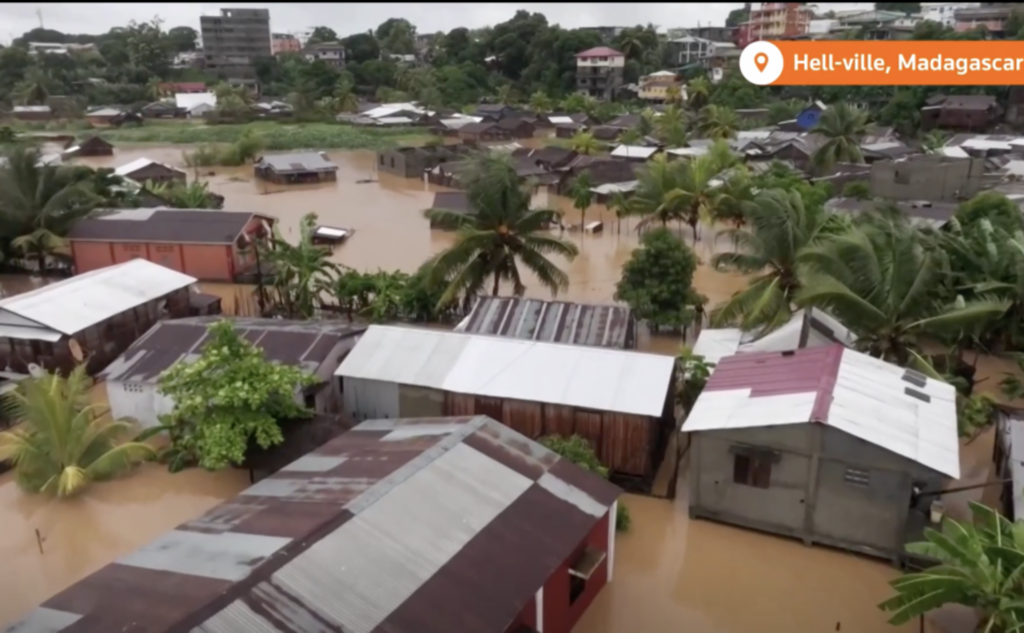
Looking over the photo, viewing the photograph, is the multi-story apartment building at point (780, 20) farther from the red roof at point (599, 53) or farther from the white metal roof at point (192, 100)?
the white metal roof at point (192, 100)

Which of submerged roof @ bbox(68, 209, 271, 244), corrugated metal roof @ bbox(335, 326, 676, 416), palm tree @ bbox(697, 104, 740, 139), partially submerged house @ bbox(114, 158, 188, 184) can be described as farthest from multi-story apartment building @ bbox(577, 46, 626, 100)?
corrugated metal roof @ bbox(335, 326, 676, 416)

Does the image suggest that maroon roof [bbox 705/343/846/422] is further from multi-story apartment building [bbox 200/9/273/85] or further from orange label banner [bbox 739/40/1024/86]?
multi-story apartment building [bbox 200/9/273/85]

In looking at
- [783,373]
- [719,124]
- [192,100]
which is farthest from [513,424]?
[192,100]

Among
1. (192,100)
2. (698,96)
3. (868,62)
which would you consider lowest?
(192,100)

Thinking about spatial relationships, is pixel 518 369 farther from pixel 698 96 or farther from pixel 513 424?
pixel 698 96

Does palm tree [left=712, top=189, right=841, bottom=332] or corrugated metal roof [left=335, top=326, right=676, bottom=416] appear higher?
palm tree [left=712, top=189, right=841, bottom=332]

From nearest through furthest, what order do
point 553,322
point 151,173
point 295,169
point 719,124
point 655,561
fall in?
1. point 655,561
2. point 553,322
3. point 151,173
4. point 295,169
5. point 719,124

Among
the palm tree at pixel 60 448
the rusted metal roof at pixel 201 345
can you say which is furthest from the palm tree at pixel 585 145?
the palm tree at pixel 60 448
